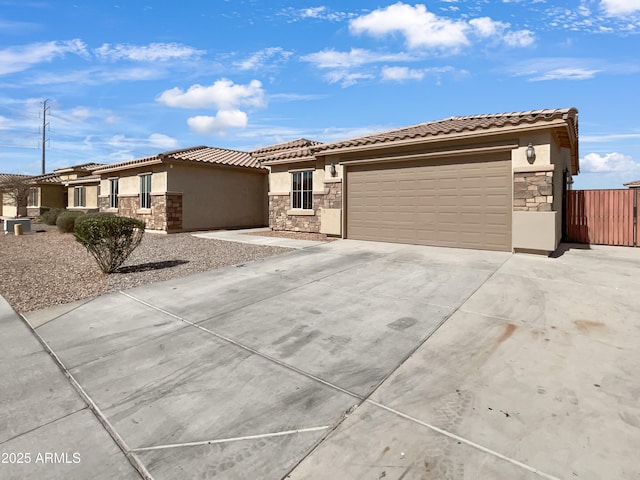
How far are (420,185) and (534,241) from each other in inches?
145

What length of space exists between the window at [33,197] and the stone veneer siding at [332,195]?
32221mm

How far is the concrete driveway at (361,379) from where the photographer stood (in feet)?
7.98

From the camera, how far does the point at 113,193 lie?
22094mm

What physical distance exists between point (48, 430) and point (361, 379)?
8.77 feet

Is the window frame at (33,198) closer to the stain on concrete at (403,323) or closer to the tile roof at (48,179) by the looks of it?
the tile roof at (48,179)

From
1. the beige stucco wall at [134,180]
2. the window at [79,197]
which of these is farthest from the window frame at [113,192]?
the window at [79,197]

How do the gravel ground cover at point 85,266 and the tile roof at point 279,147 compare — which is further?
the tile roof at point 279,147

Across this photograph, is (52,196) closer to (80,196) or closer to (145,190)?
(80,196)

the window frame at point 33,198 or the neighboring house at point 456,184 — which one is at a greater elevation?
the window frame at point 33,198

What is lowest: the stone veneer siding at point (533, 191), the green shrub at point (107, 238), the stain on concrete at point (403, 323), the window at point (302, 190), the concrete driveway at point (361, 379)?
the concrete driveway at point (361, 379)

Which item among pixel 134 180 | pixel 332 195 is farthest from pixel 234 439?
pixel 134 180

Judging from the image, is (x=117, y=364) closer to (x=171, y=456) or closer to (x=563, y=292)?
(x=171, y=456)

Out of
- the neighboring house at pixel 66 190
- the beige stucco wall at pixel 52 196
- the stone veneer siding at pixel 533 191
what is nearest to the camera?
the stone veneer siding at pixel 533 191

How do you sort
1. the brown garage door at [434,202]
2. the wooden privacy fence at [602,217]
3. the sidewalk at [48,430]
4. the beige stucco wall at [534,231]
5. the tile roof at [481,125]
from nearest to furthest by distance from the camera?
1. the sidewalk at [48,430]
2. the tile roof at [481,125]
3. the beige stucco wall at [534,231]
4. the brown garage door at [434,202]
5. the wooden privacy fence at [602,217]
